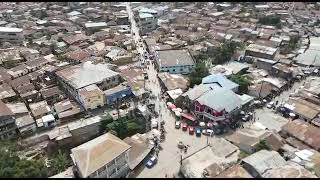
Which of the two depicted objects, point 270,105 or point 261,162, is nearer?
point 261,162

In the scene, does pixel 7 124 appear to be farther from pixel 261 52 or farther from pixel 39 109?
pixel 261 52

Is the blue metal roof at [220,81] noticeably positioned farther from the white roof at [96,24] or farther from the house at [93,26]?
the white roof at [96,24]

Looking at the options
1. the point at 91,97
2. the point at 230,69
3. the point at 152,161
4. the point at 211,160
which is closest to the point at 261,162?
the point at 211,160

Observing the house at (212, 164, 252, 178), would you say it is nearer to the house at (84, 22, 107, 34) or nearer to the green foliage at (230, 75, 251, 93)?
the green foliage at (230, 75, 251, 93)

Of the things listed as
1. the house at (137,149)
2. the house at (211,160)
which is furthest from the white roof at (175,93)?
the house at (211,160)

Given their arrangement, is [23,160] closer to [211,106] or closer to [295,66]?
[211,106]

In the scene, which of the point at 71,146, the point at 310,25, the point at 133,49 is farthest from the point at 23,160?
the point at 310,25

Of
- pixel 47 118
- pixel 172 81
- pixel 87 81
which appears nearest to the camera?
pixel 47 118
